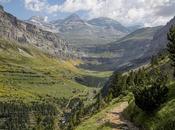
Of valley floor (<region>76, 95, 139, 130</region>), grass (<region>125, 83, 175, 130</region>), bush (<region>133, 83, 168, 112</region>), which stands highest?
bush (<region>133, 83, 168, 112</region>)

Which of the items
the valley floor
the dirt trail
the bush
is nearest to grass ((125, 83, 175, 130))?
the bush

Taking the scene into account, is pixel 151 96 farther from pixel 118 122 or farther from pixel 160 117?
pixel 118 122

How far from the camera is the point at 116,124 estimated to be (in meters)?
54.5

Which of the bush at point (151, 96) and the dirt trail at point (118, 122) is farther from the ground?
the bush at point (151, 96)

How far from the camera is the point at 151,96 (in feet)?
161

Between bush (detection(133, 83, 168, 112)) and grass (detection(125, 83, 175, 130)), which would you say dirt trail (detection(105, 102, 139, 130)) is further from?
bush (detection(133, 83, 168, 112))

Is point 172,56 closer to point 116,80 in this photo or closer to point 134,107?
point 134,107

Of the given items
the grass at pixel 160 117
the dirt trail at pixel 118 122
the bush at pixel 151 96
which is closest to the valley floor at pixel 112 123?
the dirt trail at pixel 118 122

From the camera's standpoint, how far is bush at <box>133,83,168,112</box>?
49062mm

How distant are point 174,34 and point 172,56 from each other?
391cm

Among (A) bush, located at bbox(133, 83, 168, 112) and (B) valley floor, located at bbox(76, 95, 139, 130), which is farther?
(B) valley floor, located at bbox(76, 95, 139, 130)

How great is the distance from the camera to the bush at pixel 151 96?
49.1m

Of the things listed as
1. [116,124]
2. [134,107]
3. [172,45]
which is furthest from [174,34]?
[116,124]

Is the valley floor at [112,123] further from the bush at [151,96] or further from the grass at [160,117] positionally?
the bush at [151,96]
